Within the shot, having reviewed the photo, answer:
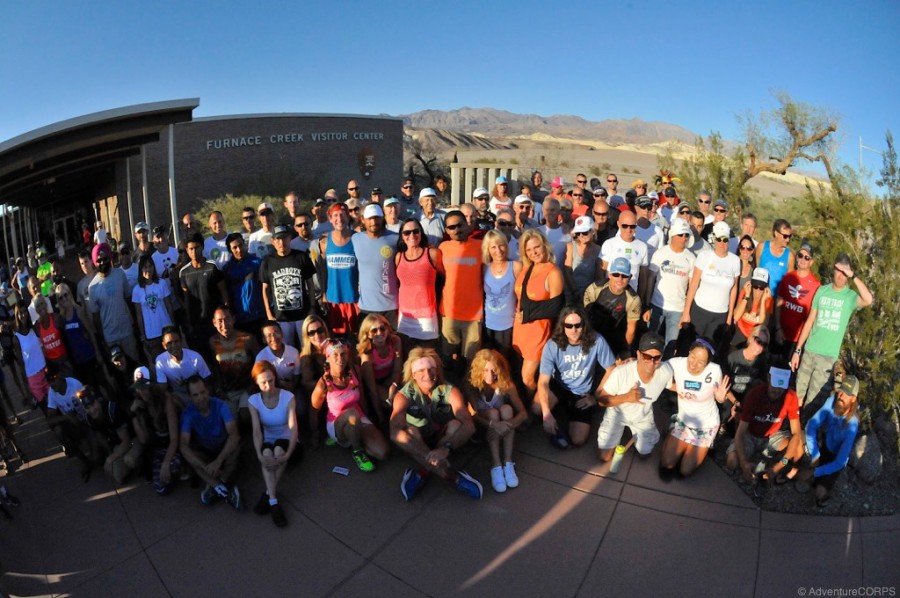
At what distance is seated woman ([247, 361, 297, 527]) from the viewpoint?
4.14 metres

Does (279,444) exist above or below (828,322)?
below

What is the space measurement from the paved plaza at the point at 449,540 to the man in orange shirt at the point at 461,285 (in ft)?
3.98

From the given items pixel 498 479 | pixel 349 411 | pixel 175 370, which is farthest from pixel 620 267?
pixel 175 370

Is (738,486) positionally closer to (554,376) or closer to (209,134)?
(554,376)

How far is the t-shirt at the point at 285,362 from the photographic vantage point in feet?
15.6

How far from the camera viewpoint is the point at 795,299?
520 cm

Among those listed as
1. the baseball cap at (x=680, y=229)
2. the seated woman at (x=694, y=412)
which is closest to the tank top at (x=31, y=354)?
the seated woman at (x=694, y=412)

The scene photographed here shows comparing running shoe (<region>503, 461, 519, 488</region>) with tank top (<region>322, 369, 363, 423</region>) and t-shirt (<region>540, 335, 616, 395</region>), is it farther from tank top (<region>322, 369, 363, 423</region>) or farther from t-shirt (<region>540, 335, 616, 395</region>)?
tank top (<region>322, 369, 363, 423</region>)

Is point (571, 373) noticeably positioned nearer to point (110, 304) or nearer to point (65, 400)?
point (65, 400)

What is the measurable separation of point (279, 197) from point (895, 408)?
77.7 feet

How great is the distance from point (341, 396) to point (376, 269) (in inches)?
52.0

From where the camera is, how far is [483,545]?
3672 millimetres

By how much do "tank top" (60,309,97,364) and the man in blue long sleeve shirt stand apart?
702 centimetres

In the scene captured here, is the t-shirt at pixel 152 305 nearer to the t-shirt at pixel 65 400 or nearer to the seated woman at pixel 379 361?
the t-shirt at pixel 65 400
